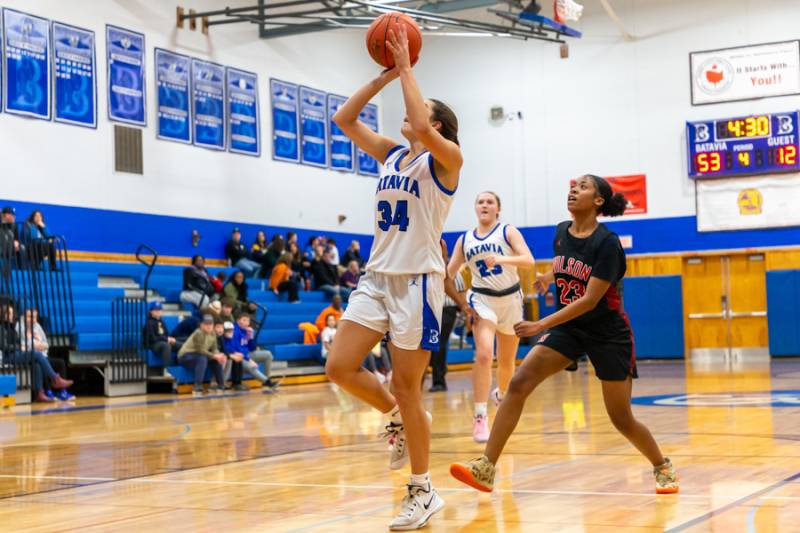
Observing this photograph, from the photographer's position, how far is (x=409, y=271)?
186 inches

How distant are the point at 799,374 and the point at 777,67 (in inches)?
355

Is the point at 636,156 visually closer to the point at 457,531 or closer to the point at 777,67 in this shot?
the point at 777,67

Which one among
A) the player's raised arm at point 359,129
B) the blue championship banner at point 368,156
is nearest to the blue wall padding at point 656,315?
the blue championship banner at point 368,156

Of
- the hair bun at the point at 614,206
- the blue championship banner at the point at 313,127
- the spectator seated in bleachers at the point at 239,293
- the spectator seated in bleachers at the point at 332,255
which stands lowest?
the spectator seated in bleachers at the point at 239,293

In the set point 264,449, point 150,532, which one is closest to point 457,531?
point 150,532

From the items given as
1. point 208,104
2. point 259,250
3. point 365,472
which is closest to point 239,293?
point 259,250

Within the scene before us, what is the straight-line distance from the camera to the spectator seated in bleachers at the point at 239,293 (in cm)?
1816

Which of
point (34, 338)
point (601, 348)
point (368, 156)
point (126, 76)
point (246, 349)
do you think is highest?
point (126, 76)

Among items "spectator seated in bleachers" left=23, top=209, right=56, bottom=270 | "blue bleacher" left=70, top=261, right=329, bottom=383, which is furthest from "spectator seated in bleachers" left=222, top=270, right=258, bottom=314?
"spectator seated in bleachers" left=23, top=209, right=56, bottom=270

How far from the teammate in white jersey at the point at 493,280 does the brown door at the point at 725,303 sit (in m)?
15.7

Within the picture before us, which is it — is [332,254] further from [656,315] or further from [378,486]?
[378,486]

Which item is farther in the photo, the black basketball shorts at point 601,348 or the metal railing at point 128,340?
the metal railing at point 128,340

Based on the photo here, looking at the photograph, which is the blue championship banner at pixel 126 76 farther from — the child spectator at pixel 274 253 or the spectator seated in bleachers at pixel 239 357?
the spectator seated in bleachers at pixel 239 357

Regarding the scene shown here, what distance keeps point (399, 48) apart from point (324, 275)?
1710cm
